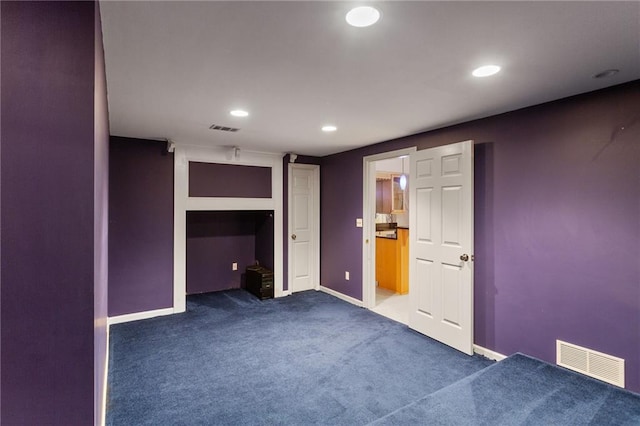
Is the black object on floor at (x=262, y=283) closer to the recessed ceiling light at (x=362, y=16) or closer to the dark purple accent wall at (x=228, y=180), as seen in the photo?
the dark purple accent wall at (x=228, y=180)

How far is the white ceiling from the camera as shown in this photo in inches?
58.6

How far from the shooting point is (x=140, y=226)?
4.16 metres

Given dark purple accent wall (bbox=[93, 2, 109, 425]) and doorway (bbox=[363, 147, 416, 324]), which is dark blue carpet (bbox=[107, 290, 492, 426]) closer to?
doorway (bbox=[363, 147, 416, 324])

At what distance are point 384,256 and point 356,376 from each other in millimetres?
3116

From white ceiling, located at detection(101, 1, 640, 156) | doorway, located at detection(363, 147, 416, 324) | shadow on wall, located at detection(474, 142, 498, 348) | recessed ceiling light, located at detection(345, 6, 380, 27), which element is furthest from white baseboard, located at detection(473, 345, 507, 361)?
recessed ceiling light, located at detection(345, 6, 380, 27)

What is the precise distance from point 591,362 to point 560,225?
1019mm

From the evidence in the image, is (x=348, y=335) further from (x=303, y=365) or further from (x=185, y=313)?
(x=185, y=313)

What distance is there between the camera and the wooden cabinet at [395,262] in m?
5.38

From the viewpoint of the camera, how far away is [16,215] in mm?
1083

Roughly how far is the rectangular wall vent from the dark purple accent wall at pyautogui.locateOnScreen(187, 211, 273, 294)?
3.79 meters

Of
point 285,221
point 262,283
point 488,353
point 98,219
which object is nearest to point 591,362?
point 488,353

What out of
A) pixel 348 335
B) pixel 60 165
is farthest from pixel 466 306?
pixel 60 165

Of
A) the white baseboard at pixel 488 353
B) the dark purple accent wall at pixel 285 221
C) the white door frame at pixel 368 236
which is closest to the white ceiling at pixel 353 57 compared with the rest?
the white door frame at pixel 368 236

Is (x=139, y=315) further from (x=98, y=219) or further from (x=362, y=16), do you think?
(x=362, y=16)
